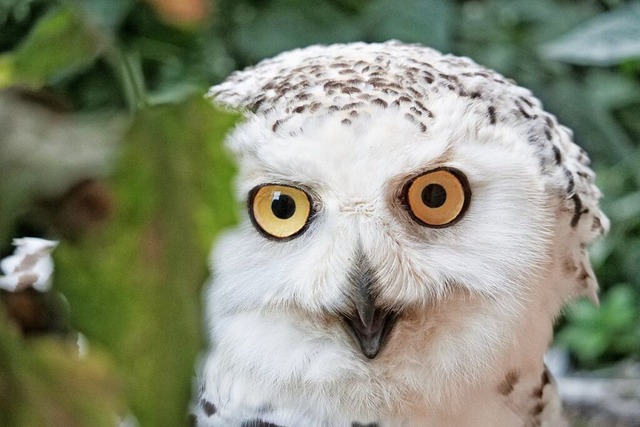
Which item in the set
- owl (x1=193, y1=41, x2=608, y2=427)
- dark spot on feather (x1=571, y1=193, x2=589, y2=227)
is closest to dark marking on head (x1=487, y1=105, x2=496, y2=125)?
owl (x1=193, y1=41, x2=608, y2=427)

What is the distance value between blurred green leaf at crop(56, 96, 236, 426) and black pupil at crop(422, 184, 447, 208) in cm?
51

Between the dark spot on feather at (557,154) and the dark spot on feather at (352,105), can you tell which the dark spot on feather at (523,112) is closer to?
the dark spot on feather at (557,154)

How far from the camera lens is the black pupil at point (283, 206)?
679mm

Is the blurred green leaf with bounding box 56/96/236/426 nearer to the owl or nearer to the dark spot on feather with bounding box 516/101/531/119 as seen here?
the owl

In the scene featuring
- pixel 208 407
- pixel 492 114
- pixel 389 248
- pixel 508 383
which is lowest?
pixel 208 407

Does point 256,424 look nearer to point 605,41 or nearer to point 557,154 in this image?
point 557,154

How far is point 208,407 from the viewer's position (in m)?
0.75

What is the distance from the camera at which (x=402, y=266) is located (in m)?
0.67

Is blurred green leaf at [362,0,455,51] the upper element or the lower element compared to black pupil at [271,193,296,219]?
upper

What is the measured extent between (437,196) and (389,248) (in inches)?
A: 2.5

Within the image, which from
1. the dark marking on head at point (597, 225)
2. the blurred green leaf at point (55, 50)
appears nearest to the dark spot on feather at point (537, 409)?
the dark marking on head at point (597, 225)

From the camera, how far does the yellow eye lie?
26.6 inches

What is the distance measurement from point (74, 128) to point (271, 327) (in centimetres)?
56

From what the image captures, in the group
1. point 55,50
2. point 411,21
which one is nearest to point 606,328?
point 411,21
